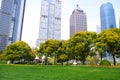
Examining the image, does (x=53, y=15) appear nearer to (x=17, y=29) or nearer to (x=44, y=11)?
(x=44, y=11)

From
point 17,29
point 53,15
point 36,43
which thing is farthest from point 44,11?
point 17,29

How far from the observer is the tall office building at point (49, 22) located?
582 feet

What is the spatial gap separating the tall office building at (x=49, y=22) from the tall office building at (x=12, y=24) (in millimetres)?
31085

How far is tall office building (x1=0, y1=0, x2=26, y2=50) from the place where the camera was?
144500 mm

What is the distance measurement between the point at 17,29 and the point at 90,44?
110807mm

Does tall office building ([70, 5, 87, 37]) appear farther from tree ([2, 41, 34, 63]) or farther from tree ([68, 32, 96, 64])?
tree ([68, 32, 96, 64])

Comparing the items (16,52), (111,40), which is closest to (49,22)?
(16,52)

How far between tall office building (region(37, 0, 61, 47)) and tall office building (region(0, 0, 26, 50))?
1224 inches

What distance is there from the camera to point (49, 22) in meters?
184

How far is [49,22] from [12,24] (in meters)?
48.5

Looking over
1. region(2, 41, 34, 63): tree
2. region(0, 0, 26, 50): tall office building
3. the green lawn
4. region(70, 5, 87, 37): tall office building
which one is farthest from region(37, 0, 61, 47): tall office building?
the green lawn

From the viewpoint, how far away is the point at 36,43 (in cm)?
17262

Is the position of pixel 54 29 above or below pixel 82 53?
above

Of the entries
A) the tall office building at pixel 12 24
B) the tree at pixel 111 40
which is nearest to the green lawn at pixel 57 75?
the tree at pixel 111 40
